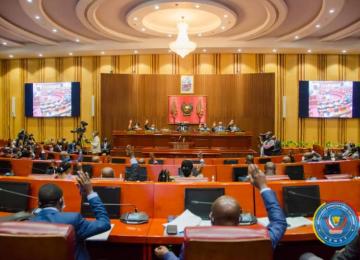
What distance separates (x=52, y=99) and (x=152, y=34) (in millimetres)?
6168

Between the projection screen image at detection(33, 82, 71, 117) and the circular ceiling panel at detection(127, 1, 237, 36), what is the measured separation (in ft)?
18.3

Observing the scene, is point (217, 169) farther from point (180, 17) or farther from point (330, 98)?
point (330, 98)

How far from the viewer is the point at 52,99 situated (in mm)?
16203

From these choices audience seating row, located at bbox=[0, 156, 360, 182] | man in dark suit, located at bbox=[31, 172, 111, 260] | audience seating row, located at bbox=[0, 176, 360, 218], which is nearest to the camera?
man in dark suit, located at bbox=[31, 172, 111, 260]

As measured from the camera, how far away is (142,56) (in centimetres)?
1573

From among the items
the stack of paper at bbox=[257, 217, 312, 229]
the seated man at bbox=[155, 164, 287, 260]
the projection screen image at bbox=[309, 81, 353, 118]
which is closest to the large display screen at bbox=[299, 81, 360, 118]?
the projection screen image at bbox=[309, 81, 353, 118]

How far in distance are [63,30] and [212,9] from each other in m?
5.68

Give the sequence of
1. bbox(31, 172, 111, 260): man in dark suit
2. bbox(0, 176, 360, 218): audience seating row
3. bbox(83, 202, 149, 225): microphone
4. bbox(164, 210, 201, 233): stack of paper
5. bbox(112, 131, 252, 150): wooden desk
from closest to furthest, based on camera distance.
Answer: bbox(31, 172, 111, 260): man in dark suit
bbox(164, 210, 201, 233): stack of paper
bbox(83, 202, 149, 225): microphone
bbox(0, 176, 360, 218): audience seating row
bbox(112, 131, 252, 150): wooden desk

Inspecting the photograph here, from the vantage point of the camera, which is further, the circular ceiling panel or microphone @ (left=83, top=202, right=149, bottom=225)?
the circular ceiling panel

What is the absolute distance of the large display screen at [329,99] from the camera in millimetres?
15188

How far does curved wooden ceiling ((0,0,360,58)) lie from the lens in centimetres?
1008

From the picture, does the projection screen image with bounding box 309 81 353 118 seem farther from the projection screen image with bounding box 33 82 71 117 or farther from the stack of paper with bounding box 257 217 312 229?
the stack of paper with bounding box 257 217 312 229

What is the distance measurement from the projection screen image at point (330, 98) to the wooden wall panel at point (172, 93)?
2.18 m

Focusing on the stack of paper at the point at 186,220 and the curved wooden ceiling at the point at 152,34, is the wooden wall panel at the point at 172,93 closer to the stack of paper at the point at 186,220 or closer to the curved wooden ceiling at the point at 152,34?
the curved wooden ceiling at the point at 152,34
